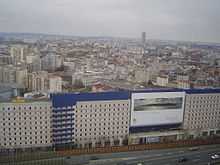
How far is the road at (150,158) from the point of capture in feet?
12.7

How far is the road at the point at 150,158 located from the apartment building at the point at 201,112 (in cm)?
62

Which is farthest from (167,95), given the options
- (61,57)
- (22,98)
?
(22,98)

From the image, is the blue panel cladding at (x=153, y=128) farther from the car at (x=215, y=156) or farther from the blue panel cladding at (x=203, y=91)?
the car at (x=215, y=156)

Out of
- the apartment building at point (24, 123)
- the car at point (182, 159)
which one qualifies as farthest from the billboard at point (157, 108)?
the apartment building at point (24, 123)

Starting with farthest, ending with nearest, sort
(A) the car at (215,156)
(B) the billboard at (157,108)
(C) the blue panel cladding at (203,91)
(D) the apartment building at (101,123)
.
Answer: (C) the blue panel cladding at (203,91) → (B) the billboard at (157,108) → (D) the apartment building at (101,123) → (A) the car at (215,156)

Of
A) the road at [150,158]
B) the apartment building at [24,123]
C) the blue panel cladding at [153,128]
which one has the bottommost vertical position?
the road at [150,158]

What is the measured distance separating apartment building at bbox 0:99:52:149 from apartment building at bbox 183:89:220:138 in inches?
95.3

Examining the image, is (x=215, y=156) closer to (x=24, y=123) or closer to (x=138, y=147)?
(x=138, y=147)

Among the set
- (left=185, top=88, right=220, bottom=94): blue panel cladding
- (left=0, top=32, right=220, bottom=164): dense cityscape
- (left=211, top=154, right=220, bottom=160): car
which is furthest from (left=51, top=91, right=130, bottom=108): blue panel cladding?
(left=211, top=154, right=220, bottom=160): car

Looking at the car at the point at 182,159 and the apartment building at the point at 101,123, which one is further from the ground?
the apartment building at the point at 101,123

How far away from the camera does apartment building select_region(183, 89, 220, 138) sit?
4.96 metres

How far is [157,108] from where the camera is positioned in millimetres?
4746

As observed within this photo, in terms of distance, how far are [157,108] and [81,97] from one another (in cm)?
133

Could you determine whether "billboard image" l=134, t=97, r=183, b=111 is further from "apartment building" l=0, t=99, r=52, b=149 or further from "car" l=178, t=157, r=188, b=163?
"apartment building" l=0, t=99, r=52, b=149
